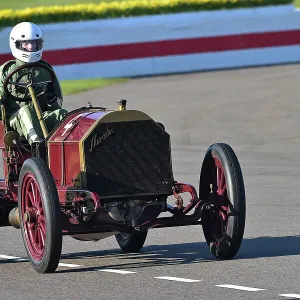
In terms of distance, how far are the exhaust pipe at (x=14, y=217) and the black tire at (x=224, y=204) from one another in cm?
148

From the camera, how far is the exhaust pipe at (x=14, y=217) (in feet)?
31.0

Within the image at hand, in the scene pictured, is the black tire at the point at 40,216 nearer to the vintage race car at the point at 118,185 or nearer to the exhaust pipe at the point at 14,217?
the vintage race car at the point at 118,185

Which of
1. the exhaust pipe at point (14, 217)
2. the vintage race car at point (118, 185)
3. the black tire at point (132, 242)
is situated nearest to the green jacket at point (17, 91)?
the vintage race car at point (118, 185)

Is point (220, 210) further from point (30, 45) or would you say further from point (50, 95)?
point (30, 45)

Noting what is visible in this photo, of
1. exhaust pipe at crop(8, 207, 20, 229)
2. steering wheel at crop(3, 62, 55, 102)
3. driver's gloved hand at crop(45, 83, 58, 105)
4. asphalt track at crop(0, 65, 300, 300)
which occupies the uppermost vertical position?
steering wheel at crop(3, 62, 55, 102)

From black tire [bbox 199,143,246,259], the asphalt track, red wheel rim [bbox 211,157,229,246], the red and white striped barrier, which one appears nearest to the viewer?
the asphalt track

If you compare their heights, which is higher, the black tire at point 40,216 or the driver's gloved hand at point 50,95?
the driver's gloved hand at point 50,95

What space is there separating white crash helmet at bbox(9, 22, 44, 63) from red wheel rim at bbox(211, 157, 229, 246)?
1.97 metres

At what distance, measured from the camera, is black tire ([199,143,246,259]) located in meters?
9.07

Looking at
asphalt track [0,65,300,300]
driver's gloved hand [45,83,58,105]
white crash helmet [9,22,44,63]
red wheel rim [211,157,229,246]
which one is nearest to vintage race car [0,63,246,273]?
red wheel rim [211,157,229,246]

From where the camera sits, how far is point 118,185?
9211 mm

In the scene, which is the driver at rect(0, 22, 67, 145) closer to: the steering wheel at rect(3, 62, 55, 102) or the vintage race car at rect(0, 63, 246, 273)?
the steering wheel at rect(3, 62, 55, 102)

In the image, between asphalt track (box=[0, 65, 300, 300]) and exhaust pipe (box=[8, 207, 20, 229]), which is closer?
asphalt track (box=[0, 65, 300, 300])

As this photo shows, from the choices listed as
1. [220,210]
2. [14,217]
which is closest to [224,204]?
[220,210]
